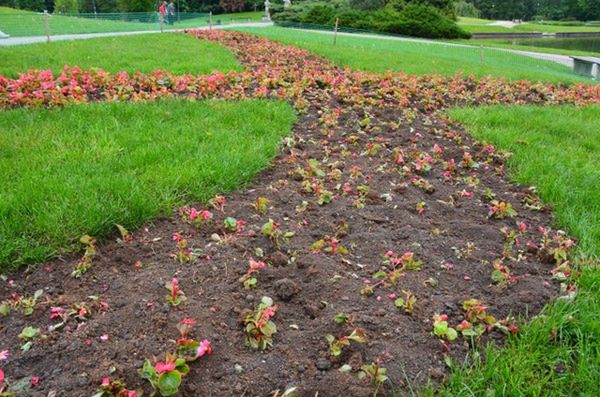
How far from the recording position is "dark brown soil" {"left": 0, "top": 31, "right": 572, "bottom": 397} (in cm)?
207

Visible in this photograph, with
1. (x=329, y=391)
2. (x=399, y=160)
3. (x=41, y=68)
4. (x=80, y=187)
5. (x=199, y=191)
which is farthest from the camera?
(x=41, y=68)

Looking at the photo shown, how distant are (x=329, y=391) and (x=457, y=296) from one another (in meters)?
1.01

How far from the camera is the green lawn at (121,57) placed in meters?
8.22

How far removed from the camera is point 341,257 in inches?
117

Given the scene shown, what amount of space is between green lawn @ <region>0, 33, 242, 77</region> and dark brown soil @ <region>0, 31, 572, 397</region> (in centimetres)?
516

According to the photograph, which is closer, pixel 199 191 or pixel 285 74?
pixel 199 191

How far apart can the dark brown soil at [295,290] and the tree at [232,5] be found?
58357mm

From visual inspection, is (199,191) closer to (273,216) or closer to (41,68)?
(273,216)

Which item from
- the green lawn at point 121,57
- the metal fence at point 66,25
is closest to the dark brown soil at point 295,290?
the green lawn at point 121,57

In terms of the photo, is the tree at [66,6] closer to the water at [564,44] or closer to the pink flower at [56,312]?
the water at [564,44]

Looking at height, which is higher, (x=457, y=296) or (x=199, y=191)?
(x=199, y=191)

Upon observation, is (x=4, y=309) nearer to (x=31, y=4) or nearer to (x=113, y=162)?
(x=113, y=162)

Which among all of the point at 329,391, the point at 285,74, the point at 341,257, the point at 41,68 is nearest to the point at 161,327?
the point at 329,391

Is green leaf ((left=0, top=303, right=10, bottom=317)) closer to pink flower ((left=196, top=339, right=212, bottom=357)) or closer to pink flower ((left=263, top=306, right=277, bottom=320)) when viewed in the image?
pink flower ((left=196, top=339, right=212, bottom=357))
